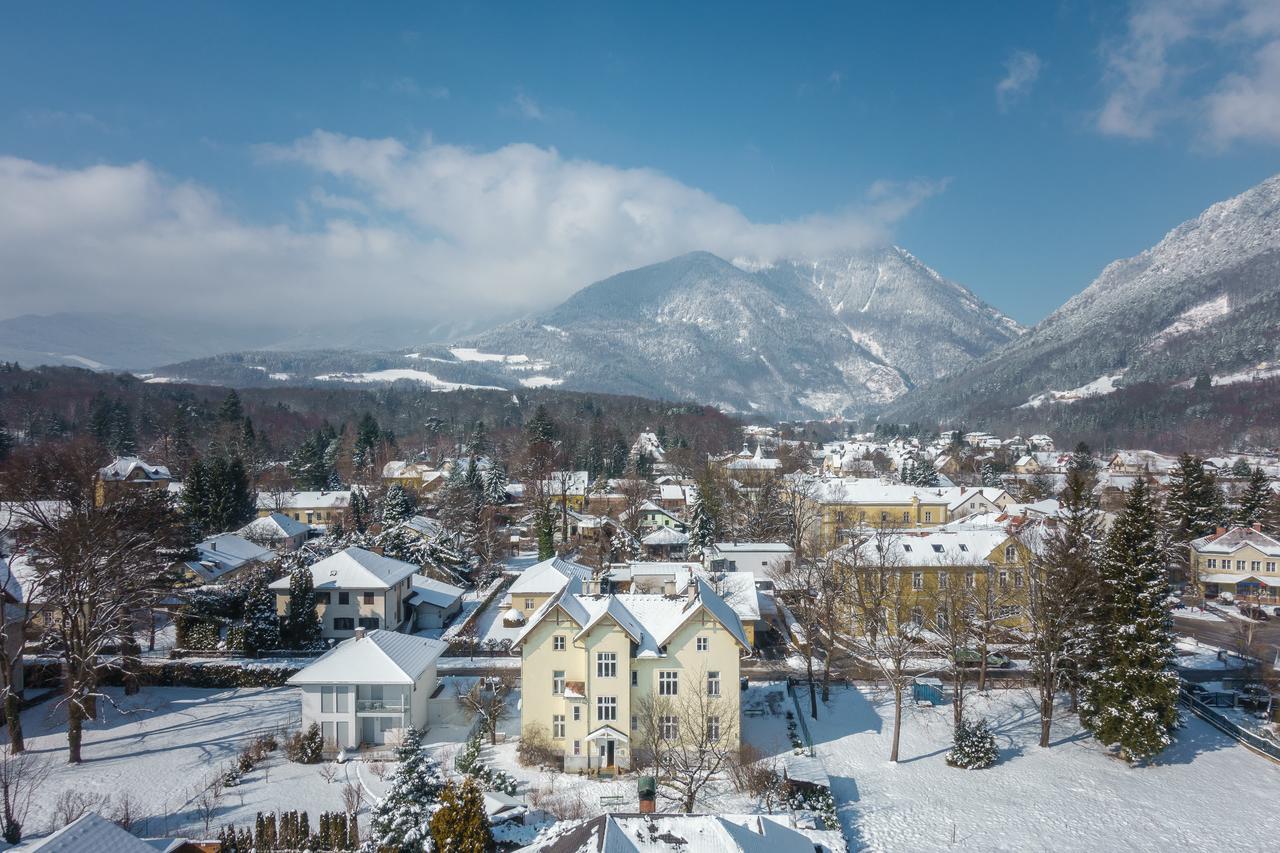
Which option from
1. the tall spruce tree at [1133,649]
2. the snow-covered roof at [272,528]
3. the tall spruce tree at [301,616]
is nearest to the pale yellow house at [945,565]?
the tall spruce tree at [1133,649]

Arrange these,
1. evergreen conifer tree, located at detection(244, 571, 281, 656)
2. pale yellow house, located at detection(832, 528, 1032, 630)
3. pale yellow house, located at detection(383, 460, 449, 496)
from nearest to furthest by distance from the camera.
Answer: evergreen conifer tree, located at detection(244, 571, 281, 656) → pale yellow house, located at detection(832, 528, 1032, 630) → pale yellow house, located at detection(383, 460, 449, 496)

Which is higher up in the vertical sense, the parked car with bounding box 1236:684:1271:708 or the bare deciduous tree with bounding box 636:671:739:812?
the bare deciduous tree with bounding box 636:671:739:812

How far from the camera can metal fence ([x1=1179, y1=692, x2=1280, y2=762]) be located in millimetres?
23106

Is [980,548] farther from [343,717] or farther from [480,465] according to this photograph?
[480,465]

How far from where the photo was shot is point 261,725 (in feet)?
80.9

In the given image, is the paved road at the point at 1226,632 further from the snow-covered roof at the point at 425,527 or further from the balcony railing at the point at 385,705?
the snow-covered roof at the point at 425,527

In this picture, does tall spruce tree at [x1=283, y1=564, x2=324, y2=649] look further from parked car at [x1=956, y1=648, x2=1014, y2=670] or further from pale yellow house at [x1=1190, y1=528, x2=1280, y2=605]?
pale yellow house at [x1=1190, y1=528, x2=1280, y2=605]

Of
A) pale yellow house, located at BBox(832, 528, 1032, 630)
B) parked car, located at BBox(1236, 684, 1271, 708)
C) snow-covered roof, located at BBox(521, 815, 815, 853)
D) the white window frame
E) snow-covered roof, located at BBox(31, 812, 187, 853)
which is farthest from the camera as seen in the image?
pale yellow house, located at BBox(832, 528, 1032, 630)

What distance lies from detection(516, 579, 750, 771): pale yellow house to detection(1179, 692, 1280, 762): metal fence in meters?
17.8

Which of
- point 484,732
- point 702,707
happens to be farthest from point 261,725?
point 702,707

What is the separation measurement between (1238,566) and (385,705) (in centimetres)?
4950

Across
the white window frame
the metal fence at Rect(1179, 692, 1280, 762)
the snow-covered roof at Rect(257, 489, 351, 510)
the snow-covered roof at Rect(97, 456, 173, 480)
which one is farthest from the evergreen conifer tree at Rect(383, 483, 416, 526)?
the metal fence at Rect(1179, 692, 1280, 762)

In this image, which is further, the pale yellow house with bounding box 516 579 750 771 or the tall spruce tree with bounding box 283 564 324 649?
the tall spruce tree with bounding box 283 564 324 649

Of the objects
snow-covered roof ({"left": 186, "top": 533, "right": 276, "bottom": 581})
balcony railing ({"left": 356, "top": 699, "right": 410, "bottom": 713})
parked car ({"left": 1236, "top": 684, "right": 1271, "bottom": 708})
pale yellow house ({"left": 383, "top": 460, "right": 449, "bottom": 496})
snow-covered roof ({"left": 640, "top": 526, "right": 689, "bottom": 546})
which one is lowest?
parked car ({"left": 1236, "top": 684, "right": 1271, "bottom": 708})
